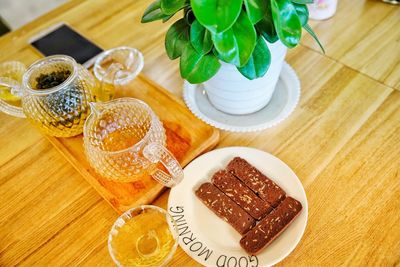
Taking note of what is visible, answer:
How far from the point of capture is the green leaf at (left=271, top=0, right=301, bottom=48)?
0.49 metres

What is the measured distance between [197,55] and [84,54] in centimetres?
45

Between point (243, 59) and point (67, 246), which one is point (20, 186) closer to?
point (67, 246)

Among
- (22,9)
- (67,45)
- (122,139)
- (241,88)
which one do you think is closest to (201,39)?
(241,88)

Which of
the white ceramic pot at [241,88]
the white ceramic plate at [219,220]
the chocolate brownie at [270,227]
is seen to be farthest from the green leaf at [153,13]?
the chocolate brownie at [270,227]

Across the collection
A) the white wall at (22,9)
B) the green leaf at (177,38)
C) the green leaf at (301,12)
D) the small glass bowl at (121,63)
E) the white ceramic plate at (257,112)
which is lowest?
the white wall at (22,9)

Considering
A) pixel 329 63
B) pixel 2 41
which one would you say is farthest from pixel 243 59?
pixel 2 41

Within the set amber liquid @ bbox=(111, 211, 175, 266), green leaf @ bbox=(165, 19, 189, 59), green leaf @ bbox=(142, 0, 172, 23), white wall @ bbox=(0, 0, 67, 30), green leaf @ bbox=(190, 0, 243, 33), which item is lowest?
white wall @ bbox=(0, 0, 67, 30)

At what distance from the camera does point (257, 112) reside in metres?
0.74

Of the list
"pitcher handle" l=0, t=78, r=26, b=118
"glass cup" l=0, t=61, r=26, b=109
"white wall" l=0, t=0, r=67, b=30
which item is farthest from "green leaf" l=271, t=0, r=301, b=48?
"white wall" l=0, t=0, r=67, b=30

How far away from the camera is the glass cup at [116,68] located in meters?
0.76

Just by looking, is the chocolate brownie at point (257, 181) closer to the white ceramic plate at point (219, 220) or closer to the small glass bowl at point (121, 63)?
the white ceramic plate at point (219, 220)

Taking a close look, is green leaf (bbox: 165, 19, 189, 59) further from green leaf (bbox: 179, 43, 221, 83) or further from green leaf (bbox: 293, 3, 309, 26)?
green leaf (bbox: 293, 3, 309, 26)

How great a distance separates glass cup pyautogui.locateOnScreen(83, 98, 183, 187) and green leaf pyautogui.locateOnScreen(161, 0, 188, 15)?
0.20 meters

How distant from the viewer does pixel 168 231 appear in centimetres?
58
